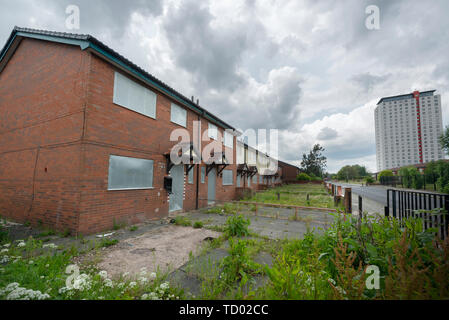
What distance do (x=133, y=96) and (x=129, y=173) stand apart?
312 cm

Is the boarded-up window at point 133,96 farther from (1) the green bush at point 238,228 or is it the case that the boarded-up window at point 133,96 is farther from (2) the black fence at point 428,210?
(2) the black fence at point 428,210

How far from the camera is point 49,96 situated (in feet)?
21.8

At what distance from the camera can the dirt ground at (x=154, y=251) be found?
3.53 metres

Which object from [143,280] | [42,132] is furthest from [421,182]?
[42,132]

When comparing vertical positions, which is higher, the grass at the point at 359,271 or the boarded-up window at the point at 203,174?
the boarded-up window at the point at 203,174

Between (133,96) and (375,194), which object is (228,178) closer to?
(133,96)

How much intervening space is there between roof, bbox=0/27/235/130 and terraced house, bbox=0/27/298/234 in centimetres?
4

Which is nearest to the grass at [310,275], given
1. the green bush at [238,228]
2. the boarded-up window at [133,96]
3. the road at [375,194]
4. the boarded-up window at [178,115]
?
the green bush at [238,228]

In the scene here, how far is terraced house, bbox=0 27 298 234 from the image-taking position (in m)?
5.55

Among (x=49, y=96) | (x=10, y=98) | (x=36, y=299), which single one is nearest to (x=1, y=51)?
(x=10, y=98)

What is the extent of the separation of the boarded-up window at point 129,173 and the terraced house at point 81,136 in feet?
0.12

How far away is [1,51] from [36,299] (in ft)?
40.6

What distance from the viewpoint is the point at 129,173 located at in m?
6.70
